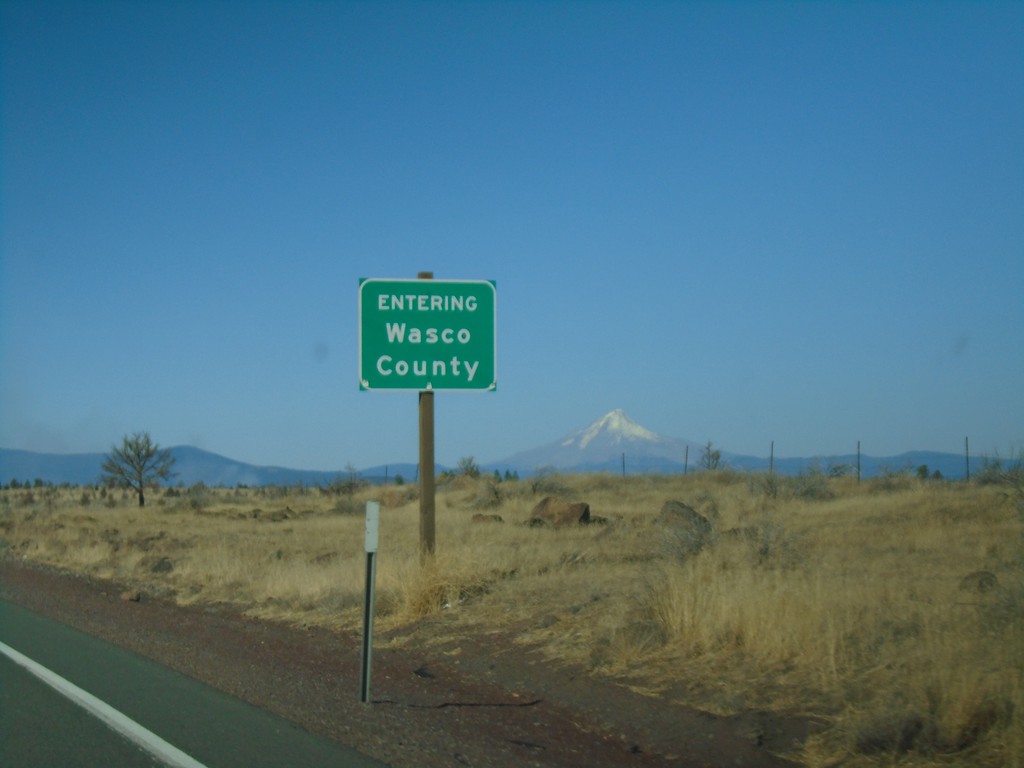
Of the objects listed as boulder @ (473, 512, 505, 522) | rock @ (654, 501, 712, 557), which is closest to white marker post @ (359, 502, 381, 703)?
rock @ (654, 501, 712, 557)

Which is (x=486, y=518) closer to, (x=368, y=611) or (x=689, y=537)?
(x=689, y=537)

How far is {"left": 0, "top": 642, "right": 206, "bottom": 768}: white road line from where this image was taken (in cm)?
688

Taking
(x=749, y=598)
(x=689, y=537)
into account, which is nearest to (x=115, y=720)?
(x=749, y=598)

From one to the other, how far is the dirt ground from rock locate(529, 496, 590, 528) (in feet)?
43.3

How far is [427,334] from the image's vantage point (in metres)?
14.5

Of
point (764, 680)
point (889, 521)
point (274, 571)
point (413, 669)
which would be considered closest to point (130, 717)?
point (413, 669)

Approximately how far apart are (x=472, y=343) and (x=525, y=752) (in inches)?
323

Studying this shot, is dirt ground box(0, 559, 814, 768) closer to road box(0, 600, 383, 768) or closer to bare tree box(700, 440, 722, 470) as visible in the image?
road box(0, 600, 383, 768)

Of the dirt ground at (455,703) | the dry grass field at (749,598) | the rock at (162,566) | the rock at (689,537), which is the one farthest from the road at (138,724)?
the rock at (162,566)

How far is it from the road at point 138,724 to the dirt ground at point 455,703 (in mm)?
319

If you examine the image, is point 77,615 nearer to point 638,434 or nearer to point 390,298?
point 390,298

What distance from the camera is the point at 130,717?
318 inches

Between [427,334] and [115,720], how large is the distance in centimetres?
777

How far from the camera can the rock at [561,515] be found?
2606cm
